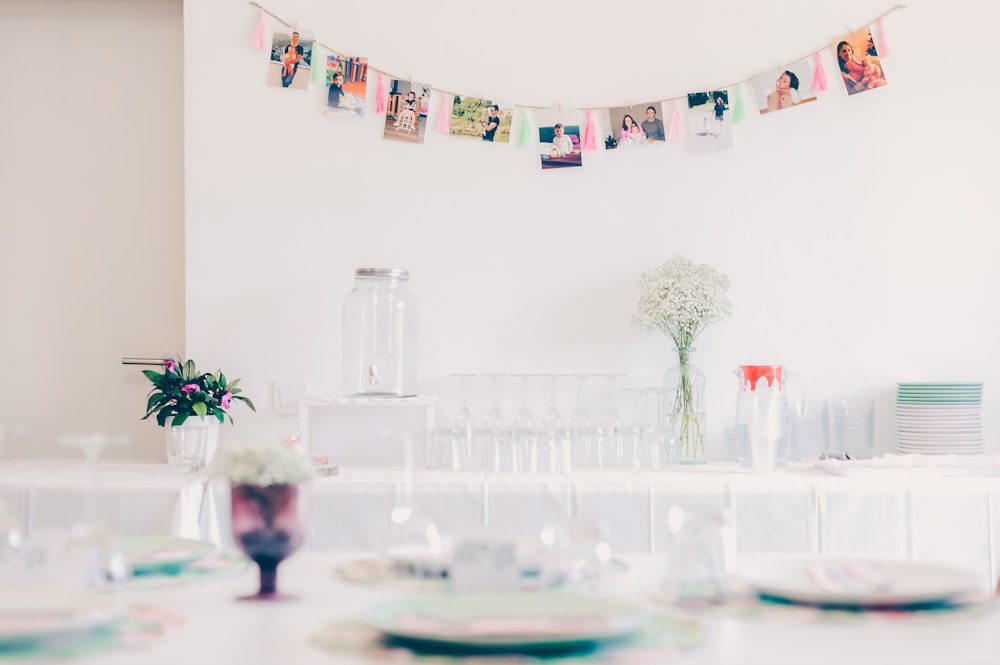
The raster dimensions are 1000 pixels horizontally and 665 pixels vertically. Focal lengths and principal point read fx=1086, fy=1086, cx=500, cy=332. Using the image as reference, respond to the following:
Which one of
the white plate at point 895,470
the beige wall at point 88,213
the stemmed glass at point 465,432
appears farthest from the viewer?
the beige wall at point 88,213

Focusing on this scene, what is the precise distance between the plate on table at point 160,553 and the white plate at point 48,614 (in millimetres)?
226

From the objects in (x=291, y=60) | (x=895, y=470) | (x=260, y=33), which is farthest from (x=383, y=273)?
(x=895, y=470)

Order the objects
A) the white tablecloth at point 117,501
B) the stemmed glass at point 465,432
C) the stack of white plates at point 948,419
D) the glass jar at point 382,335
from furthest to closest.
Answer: the glass jar at point 382,335 → the stack of white plates at point 948,419 → the stemmed glass at point 465,432 → the white tablecloth at point 117,501

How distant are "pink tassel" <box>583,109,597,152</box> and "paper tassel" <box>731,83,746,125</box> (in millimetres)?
413

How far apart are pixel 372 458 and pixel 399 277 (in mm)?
548

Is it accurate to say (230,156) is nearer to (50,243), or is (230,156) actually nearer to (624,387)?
(50,243)

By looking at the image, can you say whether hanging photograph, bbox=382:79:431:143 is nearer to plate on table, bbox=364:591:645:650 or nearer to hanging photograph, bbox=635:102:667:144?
hanging photograph, bbox=635:102:667:144

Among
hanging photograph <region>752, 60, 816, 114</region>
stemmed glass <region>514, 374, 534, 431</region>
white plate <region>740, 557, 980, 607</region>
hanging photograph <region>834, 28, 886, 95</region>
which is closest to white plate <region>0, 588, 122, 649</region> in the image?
white plate <region>740, 557, 980, 607</region>

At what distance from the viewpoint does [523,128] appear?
321 centimetres

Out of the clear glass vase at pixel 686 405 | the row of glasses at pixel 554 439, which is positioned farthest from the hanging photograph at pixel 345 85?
the clear glass vase at pixel 686 405

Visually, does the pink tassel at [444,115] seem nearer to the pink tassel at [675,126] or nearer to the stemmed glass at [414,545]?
the pink tassel at [675,126]

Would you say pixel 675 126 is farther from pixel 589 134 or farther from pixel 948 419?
pixel 948 419

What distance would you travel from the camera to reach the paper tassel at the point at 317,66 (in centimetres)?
321

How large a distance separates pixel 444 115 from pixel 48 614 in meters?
2.32
